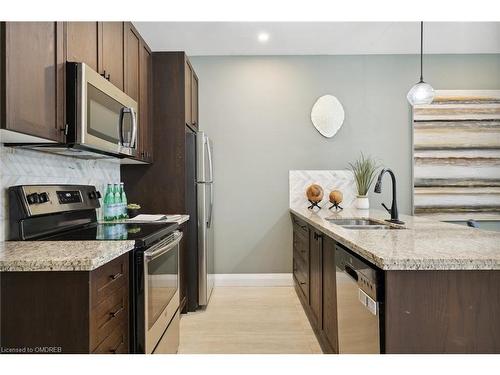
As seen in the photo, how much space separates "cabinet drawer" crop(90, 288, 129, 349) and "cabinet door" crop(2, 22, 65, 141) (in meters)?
0.71

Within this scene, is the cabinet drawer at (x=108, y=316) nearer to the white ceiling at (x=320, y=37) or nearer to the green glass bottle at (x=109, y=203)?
the green glass bottle at (x=109, y=203)

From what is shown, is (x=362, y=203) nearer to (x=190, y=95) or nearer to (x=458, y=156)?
(x=458, y=156)

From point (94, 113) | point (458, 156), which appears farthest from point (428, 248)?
point (458, 156)

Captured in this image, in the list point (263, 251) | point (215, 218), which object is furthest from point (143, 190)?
point (263, 251)

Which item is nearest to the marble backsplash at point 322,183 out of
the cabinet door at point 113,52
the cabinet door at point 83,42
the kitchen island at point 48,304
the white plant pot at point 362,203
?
the white plant pot at point 362,203

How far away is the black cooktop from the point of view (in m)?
1.71

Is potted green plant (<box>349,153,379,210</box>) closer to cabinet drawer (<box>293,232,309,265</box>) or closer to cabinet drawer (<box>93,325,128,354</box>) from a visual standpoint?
cabinet drawer (<box>293,232,309,265</box>)

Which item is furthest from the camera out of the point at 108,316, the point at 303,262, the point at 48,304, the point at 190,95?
the point at 190,95

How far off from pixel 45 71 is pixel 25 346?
1054 millimetres

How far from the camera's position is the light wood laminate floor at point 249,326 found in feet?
8.14

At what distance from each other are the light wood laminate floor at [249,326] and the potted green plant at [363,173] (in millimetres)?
1375

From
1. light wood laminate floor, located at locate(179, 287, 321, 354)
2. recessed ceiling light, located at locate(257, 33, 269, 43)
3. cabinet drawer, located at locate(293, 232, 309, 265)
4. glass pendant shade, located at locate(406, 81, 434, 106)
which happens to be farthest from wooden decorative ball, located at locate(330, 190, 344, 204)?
recessed ceiling light, located at locate(257, 33, 269, 43)

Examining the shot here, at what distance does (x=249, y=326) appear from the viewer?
9.43ft

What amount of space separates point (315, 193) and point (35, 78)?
9.70 feet
